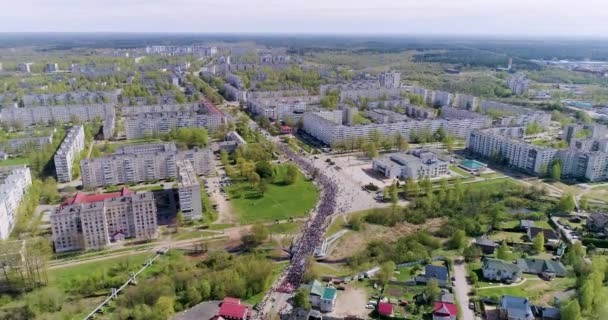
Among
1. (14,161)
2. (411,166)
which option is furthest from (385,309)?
(14,161)

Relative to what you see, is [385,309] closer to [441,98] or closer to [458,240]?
[458,240]

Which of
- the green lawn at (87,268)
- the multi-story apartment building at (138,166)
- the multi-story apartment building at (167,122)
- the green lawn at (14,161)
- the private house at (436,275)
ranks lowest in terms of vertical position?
the green lawn at (87,268)

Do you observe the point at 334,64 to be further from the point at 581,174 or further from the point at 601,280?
the point at 601,280

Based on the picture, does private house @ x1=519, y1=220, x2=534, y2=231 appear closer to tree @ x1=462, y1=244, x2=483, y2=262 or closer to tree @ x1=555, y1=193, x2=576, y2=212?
tree @ x1=555, y1=193, x2=576, y2=212

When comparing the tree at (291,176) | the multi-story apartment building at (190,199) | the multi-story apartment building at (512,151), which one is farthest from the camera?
the multi-story apartment building at (512,151)

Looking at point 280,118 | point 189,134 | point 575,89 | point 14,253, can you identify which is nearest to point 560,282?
point 14,253

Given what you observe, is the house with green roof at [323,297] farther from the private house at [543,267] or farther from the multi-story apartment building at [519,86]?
the multi-story apartment building at [519,86]

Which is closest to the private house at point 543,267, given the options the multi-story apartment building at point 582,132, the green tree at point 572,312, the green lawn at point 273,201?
the green tree at point 572,312
